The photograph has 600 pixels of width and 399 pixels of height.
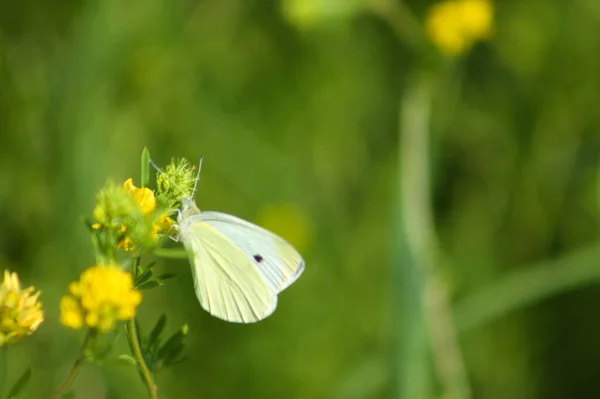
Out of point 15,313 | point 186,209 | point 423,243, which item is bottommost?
point 15,313

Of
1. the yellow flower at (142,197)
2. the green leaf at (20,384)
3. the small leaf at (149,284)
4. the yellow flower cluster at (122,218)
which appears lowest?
the green leaf at (20,384)

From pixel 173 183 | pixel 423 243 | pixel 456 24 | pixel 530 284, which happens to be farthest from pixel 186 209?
pixel 456 24

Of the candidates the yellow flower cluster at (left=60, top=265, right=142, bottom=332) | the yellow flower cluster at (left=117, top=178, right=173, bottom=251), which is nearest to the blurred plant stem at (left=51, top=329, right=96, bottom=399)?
the yellow flower cluster at (left=60, top=265, right=142, bottom=332)

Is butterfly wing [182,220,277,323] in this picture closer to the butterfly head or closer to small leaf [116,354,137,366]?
the butterfly head

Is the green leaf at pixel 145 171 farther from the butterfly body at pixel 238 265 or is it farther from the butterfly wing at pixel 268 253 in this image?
the butterfly wing at pixel 268 253

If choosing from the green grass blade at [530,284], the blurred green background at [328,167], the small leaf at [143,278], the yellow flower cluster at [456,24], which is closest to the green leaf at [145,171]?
the small leaf at [143,278]

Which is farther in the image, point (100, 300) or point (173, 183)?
point (173, 183)

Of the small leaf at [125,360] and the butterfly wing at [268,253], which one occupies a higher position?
the butterfly wing at [268,253]

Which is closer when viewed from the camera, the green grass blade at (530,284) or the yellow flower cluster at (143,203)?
the yellow flower cluster at (143,203)

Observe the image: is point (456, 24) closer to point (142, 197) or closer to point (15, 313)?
point (142, 197)
